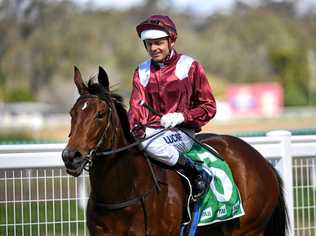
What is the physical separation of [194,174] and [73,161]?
1.25m

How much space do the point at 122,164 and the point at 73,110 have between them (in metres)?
0.55

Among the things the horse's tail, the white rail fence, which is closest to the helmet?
the white rail fence

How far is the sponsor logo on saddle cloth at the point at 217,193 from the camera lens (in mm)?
5766

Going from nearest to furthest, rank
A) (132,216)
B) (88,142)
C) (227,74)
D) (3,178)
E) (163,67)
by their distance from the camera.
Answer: (88,142) → (132,216) → (163,67) → (3,178) → (227,74)

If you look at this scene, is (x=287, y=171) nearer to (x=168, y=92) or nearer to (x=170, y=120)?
(x=168, y=92)

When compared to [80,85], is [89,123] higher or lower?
lower

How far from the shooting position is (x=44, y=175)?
22.4ft

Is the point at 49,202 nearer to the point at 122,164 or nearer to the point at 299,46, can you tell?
the point at 122,164

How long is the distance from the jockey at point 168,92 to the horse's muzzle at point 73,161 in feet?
2.98

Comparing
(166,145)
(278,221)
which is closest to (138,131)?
(166,145)

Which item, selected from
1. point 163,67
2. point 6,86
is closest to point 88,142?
A: point 163,67

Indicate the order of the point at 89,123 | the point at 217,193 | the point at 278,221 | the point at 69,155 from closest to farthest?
the point at 69,155, the point at 89,123, the point at 217,193, the point at 278,221

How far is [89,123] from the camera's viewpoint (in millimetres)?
4840

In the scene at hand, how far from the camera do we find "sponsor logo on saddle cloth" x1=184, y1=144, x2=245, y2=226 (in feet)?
18.9
